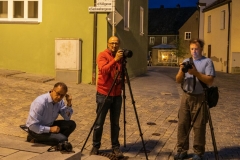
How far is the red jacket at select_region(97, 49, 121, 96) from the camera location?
6.21 metres

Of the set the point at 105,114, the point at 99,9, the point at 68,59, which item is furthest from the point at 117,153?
the point at 68,59

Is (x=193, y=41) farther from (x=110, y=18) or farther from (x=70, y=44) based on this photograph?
(x=70, y=44)

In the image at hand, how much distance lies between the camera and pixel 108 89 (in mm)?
6418

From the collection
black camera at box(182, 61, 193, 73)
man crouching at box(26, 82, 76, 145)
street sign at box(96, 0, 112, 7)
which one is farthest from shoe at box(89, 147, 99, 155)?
street sign at box(96, 0, 112, 7)

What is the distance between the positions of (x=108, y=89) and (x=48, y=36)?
9727 millimetres

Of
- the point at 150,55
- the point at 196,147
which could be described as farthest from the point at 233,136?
the point at 150,55

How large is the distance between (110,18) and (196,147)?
8080 mm

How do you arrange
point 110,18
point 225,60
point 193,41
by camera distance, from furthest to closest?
point 225,60 → point 110,18 → point 193,41

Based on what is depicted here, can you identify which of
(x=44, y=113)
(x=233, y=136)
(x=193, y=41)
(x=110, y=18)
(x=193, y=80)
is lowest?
(x=233, y=136)

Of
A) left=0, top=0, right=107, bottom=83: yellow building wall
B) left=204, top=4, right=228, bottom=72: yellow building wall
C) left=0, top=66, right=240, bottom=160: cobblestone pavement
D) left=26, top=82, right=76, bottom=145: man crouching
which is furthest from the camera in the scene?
left=204, top=4, right=228, bottom=72: yellow building wall

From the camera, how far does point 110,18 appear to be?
13.8 metres

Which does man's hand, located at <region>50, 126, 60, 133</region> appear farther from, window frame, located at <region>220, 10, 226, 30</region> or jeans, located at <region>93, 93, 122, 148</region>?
window frame, located at <region>220, 10, 226, 30</region>

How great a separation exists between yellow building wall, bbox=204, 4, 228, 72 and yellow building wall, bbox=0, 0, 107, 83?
22369mm

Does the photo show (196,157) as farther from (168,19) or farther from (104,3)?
(168,19)
